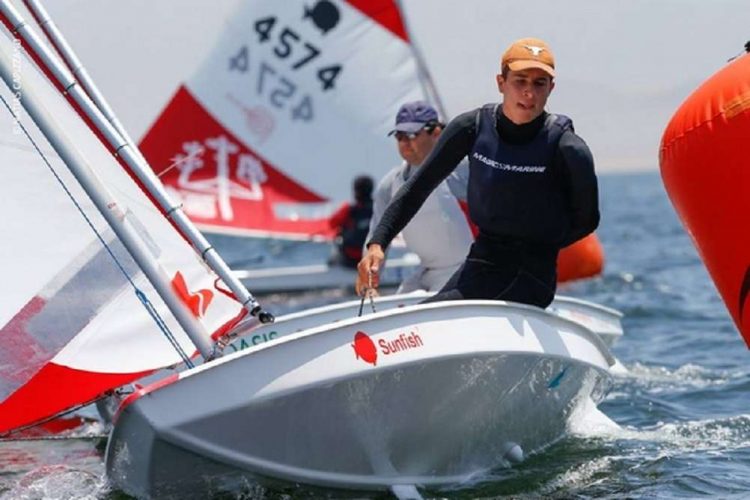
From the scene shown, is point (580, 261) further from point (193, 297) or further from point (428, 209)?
point (193, 297)

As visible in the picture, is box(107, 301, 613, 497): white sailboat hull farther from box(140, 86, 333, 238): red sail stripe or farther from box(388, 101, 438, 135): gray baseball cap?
box(140, 86, 333, 238): red sail stripe

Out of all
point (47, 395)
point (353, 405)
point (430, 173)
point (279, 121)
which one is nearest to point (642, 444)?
point (430, 173)

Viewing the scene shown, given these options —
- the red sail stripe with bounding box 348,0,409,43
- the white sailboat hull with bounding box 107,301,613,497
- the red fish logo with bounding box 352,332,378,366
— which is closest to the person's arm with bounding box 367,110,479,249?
the white sailboat hull with bounding box 107,301,613,497

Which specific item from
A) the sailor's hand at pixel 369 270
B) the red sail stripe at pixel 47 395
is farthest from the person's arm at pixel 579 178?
the red sail stripe at pixel 47 395

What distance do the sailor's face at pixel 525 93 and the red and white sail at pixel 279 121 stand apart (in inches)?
347

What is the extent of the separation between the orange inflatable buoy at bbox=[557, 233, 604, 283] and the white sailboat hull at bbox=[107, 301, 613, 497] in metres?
6.63

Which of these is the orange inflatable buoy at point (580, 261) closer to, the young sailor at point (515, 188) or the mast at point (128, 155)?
the young sailor at point (515, 188)

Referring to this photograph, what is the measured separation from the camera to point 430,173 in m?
4.87

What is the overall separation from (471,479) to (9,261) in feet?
5.12

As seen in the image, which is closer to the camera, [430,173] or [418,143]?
[430,173]

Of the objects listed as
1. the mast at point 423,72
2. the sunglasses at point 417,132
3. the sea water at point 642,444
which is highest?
the mast at point 423,72

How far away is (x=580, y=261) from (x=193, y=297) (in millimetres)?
7251

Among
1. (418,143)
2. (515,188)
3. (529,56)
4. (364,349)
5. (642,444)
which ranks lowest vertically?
(642,444)

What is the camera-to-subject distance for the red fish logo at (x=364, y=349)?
167 inches
